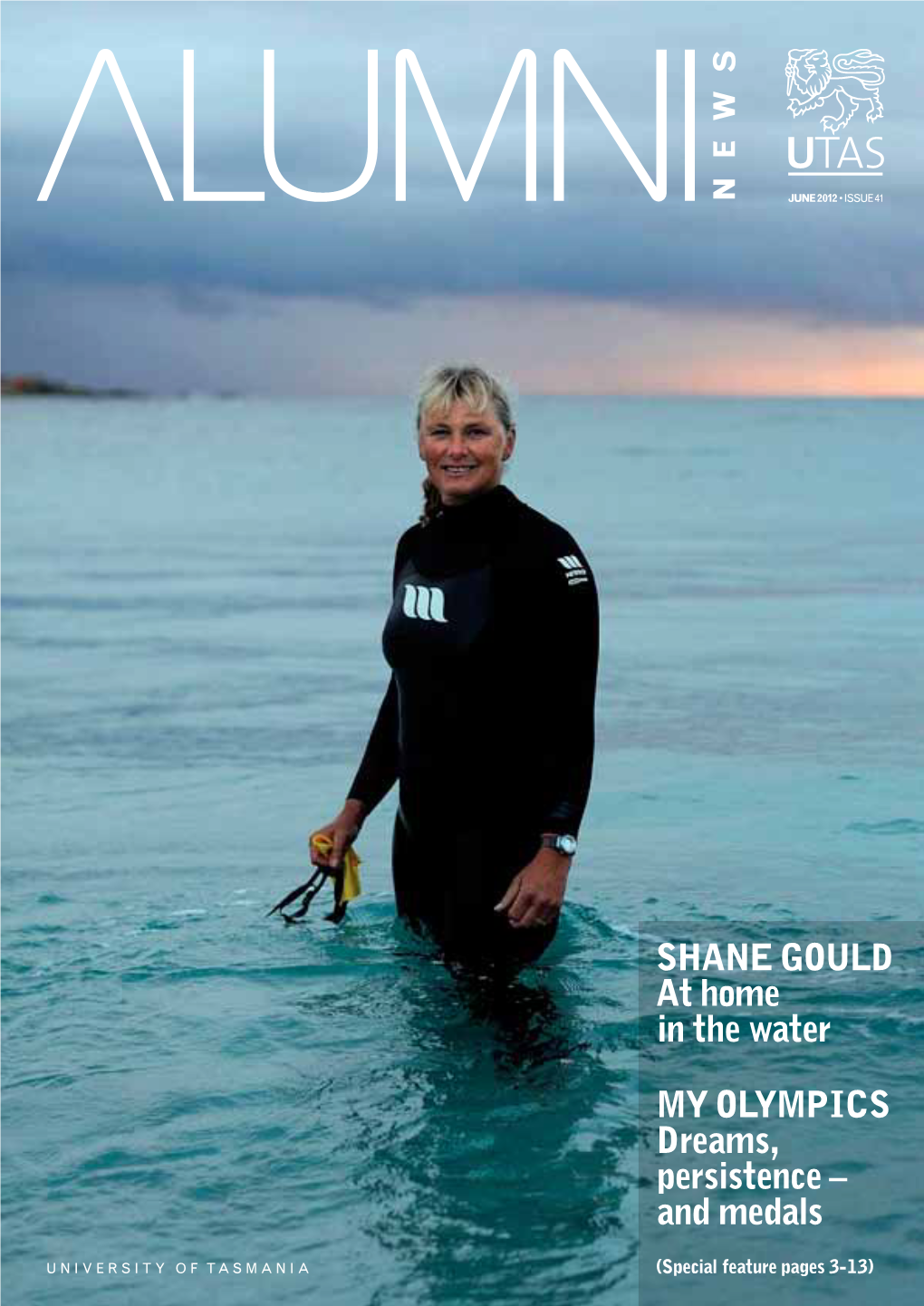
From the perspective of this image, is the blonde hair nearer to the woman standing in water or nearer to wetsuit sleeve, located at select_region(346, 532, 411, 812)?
the woman standing in water

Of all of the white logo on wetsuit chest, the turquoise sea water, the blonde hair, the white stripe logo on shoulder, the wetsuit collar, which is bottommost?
the turquoise sea water

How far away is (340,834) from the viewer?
19.6ft

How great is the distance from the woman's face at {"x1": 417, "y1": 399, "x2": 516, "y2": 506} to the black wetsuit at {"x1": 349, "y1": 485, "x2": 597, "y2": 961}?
0.08 metres

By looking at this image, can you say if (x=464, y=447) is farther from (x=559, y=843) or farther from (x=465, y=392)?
(x=559, y=843)

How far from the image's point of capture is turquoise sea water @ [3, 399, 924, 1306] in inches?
182

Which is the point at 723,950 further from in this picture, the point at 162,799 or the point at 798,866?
the point at 162,799

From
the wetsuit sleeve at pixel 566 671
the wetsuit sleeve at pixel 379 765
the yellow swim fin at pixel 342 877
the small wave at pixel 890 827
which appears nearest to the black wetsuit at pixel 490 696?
the wetsuit sleeve at pixel 566 671

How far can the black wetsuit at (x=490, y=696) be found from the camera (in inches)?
210

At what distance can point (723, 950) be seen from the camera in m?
6.82

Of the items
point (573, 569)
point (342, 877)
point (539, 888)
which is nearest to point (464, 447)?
point (573, 569)

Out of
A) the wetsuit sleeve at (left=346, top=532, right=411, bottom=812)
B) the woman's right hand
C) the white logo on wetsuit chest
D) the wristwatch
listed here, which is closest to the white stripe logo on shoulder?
the white logo on wetsuit chest

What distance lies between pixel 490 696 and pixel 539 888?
0.56 m

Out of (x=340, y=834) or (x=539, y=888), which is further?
(x=340, y=834)

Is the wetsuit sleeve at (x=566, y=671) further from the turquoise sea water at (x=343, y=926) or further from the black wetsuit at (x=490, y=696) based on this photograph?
the turquoise sea water at (x=343, y=926)
